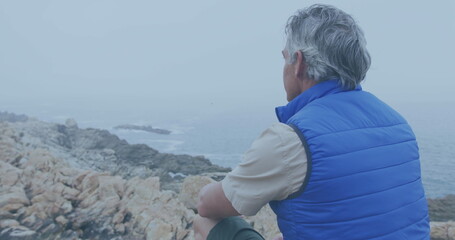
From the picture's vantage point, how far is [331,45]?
1619 millimetres

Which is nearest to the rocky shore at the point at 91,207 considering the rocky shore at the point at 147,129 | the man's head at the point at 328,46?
the man's head at the point at 328,46

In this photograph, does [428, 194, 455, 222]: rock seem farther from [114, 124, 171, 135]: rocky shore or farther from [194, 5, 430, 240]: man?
[114, 124, 171, 135]: rocky shore

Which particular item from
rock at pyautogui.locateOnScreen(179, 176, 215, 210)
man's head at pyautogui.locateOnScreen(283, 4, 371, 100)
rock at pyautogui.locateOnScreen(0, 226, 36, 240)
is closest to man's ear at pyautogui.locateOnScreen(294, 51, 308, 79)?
man's head at pyautogui.locateOnScreen(283, 4, 371, 100)

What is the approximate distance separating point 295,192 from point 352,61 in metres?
0.61

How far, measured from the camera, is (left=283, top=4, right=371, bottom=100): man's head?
1.62 meters

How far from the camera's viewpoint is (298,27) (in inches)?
67.3

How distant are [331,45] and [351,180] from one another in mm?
565

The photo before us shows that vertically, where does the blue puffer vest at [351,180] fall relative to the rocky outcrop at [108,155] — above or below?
above

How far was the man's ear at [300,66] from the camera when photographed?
66.6 inches

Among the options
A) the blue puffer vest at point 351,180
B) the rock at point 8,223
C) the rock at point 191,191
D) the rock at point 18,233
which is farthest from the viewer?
the rock at point 191,191

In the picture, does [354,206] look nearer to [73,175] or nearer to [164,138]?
[73,175]

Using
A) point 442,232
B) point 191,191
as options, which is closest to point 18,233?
point 191,191

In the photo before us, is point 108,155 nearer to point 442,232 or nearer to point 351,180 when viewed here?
point 442,232

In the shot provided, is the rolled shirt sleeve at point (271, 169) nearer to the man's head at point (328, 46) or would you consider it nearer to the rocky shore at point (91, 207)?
the man's head at point (328, 46)
